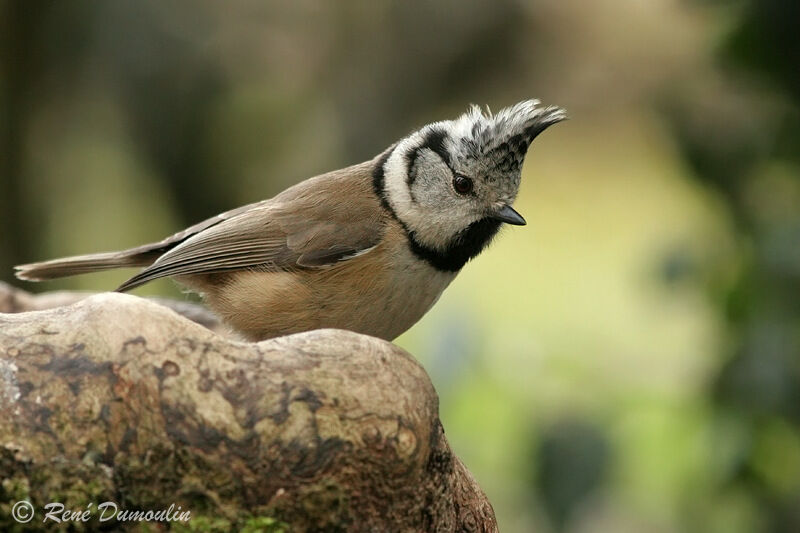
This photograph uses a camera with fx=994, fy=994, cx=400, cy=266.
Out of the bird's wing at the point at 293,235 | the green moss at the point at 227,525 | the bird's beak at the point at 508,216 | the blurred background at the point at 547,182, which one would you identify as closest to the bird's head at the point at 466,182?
the bird's beak at the point at 508,216

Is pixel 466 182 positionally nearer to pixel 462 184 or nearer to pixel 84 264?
pixel 462 184

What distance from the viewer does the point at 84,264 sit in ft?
14.5

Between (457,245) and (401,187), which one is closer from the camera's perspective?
(457,245)

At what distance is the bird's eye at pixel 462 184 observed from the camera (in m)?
3.83

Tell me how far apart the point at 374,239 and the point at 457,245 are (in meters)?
0.32

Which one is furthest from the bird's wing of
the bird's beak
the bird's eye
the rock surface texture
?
the rock surface texture

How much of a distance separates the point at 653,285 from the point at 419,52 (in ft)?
9.94

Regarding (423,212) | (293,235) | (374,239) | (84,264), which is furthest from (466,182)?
(84,264)

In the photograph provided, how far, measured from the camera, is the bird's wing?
12.6ft

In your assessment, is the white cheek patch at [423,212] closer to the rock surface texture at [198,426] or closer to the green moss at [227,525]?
the rock surface texture at [198,426]

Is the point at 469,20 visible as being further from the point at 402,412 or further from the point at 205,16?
the point at 402,412

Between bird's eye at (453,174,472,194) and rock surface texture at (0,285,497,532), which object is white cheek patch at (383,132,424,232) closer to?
bird's eye at (453,174,472,194)

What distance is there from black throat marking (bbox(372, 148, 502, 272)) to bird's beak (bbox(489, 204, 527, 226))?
2.4 inches

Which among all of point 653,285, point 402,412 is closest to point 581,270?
point 653,285
